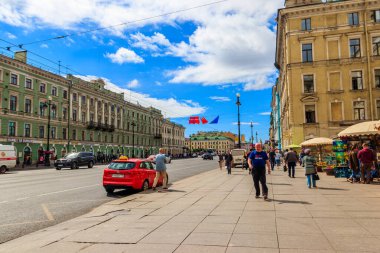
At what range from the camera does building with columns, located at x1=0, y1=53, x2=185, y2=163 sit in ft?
142

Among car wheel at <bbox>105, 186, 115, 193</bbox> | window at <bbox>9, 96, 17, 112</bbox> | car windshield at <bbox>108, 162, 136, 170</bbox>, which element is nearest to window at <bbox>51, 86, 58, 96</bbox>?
window at <bbox>9, 96, 17, 112</bbox>

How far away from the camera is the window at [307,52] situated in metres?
38.5

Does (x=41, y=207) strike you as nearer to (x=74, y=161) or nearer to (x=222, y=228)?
(x=222, y=228)

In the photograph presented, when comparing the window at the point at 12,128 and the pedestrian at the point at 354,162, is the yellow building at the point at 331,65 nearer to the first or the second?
the pedestrian at the point at 354,162

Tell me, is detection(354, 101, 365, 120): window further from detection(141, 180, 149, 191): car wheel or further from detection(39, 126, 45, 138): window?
detection(39, 126, 45, 138): window

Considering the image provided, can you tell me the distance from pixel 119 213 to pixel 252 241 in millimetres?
4329

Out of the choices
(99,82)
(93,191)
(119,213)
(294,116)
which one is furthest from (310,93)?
(99,82)

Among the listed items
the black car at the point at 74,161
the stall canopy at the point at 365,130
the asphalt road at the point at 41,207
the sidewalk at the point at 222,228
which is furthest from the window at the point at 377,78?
the asphalt road at the point at 41,207

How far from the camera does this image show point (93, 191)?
14.3m

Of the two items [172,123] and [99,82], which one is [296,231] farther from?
[172,123]

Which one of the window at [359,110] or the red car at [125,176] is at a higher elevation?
the window at [359,110]

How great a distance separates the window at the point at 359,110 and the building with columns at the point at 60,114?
35862 mm

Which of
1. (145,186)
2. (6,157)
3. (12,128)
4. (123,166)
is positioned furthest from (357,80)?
(12,128)

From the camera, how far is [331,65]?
3759 centimetres
